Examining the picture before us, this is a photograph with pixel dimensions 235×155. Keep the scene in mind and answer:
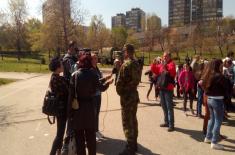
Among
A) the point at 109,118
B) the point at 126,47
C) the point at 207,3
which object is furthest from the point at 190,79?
the point at 207,3

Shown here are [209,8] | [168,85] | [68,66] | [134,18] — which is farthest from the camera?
[134,18]

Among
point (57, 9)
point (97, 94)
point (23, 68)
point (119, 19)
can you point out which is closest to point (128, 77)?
point (97, 94)

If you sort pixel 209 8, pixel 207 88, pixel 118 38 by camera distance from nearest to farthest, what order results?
pixel 207 88 < pixel 118 38 < pixel 209 8

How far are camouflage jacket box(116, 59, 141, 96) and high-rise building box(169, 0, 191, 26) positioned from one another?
11654cm

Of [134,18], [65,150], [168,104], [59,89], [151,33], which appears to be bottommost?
[65,150]

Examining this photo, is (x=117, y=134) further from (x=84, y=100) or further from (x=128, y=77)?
(x=84, y=100)

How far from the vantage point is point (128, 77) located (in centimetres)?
649

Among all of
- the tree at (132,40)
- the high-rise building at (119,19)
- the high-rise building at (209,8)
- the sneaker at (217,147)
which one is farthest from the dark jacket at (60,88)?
the high-rise building at (119,19)

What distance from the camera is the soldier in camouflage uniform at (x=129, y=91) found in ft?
21.2

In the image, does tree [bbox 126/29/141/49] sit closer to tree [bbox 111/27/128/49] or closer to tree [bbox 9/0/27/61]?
tree [bbox 111/27/128/49]

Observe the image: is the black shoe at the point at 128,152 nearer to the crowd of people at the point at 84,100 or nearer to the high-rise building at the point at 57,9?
the crowd of people at the point at 84,100

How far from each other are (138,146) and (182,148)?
88cm

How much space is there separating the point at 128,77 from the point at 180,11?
123m

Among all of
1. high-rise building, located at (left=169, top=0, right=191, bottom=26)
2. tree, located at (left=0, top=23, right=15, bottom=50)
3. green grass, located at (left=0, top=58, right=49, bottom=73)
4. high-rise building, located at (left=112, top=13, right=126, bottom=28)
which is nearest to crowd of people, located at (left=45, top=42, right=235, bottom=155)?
green grass, located at (left=0, top=58, right=49, bottom=73)
